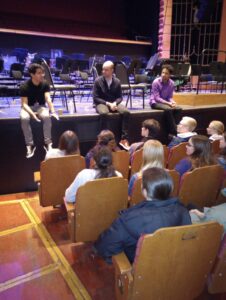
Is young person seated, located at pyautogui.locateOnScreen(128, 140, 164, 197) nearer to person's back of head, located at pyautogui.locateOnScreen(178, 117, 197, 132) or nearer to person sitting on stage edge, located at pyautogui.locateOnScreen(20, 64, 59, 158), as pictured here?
person's back of head, located at pyautogui.locateOnScreen(178, 117, 197, 132)

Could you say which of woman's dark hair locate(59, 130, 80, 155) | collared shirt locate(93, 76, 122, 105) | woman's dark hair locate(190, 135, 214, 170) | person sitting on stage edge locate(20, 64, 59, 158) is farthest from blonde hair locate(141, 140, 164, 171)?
collared shirt locate(93, 76, 122, 105)

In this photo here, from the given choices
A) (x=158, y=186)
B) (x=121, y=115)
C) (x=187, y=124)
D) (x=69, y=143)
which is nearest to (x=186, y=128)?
(x=187, y=124)

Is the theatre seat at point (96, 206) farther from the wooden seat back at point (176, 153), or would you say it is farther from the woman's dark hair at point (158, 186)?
the wooden seat back at point (176, 153)

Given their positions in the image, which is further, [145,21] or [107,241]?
[145,21]

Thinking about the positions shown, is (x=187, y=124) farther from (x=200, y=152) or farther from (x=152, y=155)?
(x=152, y=155)

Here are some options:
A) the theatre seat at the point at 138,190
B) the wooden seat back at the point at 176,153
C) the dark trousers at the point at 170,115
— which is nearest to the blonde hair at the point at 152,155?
the theatre seat at the point at 138,190

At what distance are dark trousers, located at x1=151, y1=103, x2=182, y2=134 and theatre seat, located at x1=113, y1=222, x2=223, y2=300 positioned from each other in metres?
3.44

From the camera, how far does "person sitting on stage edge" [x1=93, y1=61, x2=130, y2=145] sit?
4.40 metres

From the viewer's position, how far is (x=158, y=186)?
1563 millimetres

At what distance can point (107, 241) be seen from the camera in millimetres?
1640

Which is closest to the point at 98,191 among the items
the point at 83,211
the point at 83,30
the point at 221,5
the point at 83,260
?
the point at 83,211

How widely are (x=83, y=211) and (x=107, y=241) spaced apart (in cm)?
52

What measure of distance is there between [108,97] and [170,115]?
1.05 m

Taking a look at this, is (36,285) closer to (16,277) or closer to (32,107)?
(16,277)
